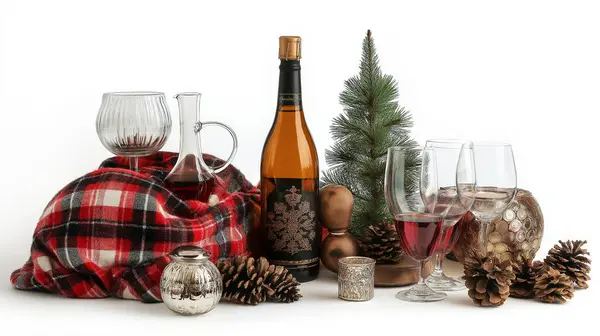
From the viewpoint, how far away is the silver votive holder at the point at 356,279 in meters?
2.54

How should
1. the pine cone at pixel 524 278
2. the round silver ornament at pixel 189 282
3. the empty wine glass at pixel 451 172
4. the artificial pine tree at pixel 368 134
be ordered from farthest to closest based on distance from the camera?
the artificial pine tree at pixel 368 134 < the pine cone at pixel 524 278 < the empty wine glass at pixel 451 172 < the round silver ornament at pixel 189 282

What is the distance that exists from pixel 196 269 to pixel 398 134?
2.97ft

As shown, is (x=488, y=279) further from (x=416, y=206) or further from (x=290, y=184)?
(x=290, y=184)

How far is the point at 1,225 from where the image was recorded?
340cm

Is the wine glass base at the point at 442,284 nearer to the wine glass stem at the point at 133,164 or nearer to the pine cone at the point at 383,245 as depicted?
the pine cone at the point at 383,245

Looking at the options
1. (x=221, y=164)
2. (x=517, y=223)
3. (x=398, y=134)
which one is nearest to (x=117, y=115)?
(x=221, y=164)

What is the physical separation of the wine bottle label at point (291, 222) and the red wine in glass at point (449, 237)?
36 centimetres

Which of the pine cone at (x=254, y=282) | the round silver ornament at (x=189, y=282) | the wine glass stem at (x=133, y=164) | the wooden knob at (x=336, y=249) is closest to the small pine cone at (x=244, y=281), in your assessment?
the pine cone at (x=254, y=282)

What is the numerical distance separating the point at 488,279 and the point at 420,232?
229 mm

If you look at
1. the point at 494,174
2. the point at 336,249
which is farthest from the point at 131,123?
the point at 494,174

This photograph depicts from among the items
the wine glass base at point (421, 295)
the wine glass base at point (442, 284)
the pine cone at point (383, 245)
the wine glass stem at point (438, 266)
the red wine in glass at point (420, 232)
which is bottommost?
the wine glass base at point (421, 295)

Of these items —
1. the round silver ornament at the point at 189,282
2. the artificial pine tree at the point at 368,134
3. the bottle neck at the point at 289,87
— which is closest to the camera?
the round silver ornament at the point at 189,282

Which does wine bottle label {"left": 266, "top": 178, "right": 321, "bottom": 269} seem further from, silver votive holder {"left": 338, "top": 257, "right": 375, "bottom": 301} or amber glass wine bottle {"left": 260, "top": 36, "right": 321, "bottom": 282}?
silver votive holder {"left": 338, "top": 257, "right": 375, "bottom": 301}

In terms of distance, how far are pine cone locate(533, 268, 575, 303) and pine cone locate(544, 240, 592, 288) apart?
0.13 m
